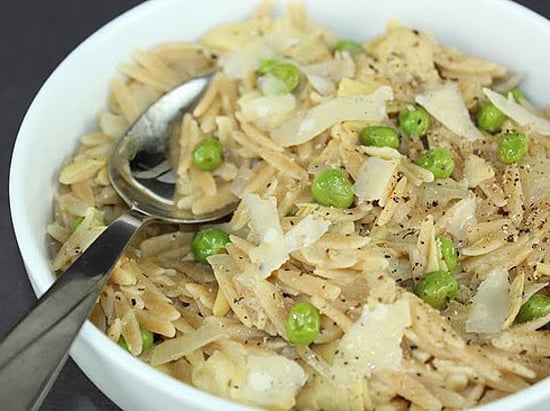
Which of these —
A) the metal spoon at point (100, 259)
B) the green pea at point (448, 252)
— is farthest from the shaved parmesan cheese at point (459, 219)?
the metal spoon at point (100, 259)

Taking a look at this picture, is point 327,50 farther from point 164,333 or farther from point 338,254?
point 164,333

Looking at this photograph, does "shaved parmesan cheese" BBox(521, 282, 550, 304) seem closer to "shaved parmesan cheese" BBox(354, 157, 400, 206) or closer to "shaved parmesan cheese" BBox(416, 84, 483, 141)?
"shaved parmesan cheese" BBox(354, 157, 400, 206)

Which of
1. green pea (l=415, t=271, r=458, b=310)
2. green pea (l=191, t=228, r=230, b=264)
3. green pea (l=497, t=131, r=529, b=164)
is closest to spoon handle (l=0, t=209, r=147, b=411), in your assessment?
green pea (l=191, t=228, r=230, b=264)

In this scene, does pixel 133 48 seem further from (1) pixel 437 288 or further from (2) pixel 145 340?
(1) pixel 437 288

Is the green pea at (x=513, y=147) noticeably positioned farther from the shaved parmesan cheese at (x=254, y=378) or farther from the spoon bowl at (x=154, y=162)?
the shaved parmesan cheese at (x=254, y=378)

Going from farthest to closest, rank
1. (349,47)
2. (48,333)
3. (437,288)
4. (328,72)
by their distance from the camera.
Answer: (349,47) < (328,72) < (437,288) < (48,333)

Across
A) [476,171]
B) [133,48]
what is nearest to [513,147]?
[476,171]
